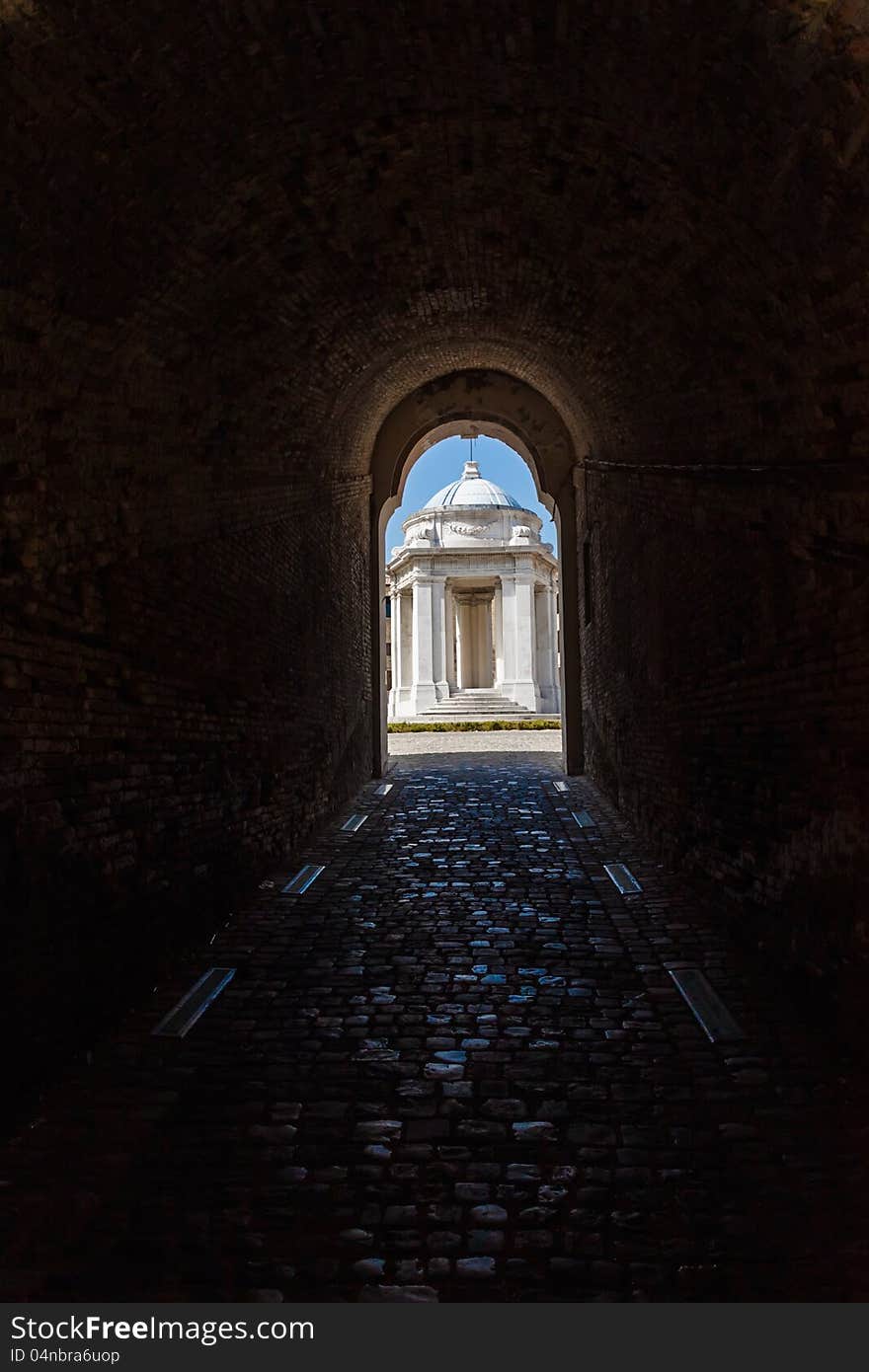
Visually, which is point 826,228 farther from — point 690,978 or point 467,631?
point 467,631

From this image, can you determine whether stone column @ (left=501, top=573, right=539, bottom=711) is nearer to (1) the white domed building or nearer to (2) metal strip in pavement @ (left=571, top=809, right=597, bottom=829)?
(1) the white domed building

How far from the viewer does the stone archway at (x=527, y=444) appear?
14.2 meters

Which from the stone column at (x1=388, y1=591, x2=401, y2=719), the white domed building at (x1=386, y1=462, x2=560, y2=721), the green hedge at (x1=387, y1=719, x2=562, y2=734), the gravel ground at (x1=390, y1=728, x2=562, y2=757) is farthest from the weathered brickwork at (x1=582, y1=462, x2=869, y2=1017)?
the stone column at (x1=388, y1=591, x2=401, y2=719)

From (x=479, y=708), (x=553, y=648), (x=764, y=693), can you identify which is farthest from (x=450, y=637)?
(x=764, y=693)

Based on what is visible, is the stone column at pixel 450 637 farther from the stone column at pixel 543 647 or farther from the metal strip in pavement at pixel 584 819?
the metal strip in pavement at pixel 584 819

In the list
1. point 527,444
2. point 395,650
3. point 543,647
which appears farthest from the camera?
point 395,650

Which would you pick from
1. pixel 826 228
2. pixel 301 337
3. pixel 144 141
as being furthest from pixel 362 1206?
pixel 301 337

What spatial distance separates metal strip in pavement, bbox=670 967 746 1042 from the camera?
457cm

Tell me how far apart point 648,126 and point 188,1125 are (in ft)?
18.6

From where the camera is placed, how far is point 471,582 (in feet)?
111

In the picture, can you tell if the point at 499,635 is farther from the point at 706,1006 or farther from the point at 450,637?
the point at 706,1006

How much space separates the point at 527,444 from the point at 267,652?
856 centimetres

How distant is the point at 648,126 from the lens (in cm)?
474

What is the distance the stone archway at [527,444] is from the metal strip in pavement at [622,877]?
6118 mm
